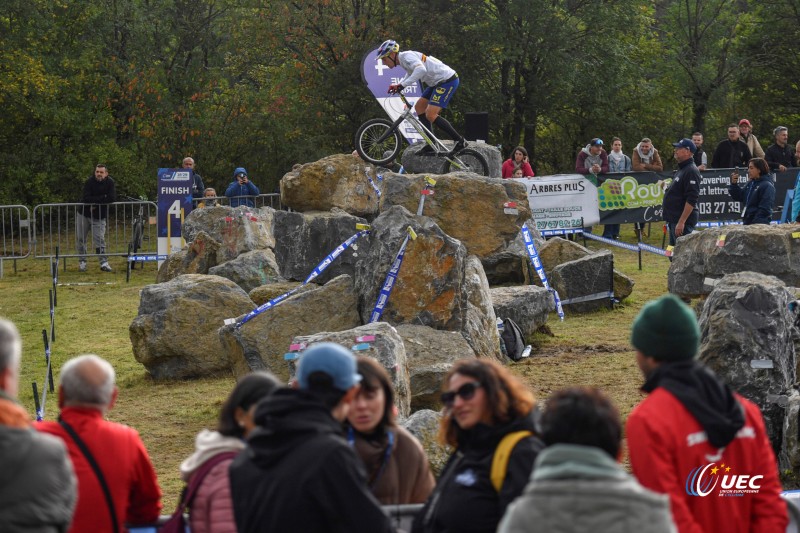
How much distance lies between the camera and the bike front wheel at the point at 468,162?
51.6 feet

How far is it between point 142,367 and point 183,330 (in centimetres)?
108

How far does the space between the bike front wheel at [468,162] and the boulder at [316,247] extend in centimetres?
206

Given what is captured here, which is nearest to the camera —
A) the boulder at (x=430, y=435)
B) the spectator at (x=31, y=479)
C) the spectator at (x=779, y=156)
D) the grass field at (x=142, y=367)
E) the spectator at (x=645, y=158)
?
the spectator at (x=31, y=479)

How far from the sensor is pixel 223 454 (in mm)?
4184

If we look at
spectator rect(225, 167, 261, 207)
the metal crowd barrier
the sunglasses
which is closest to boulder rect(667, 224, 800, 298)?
the sunglasses

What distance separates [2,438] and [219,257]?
12864 mm

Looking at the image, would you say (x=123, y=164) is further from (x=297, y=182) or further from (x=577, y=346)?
(x=577, y=346)

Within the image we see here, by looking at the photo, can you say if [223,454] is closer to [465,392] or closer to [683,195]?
[465,392]

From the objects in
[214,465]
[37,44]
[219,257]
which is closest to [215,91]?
[37,44]

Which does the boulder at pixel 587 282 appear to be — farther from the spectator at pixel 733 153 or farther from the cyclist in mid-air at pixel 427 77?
the spectator at pixel 733 153

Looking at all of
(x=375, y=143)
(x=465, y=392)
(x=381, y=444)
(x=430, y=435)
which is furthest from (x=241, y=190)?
(x=465, y=392)

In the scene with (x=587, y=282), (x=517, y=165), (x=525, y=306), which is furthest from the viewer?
(x=517, y=165)

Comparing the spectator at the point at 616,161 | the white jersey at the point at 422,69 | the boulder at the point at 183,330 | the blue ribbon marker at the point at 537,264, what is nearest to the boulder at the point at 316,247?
the boulder at the point at 183,330

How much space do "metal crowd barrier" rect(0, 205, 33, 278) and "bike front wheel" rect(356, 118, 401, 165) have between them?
273 inches
